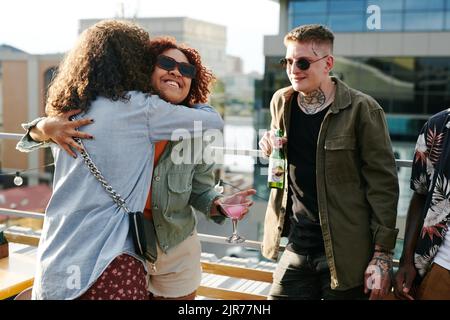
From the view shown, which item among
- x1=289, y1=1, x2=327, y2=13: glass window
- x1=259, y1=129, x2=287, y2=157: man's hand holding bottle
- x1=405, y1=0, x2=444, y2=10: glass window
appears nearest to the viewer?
x1=259, y1=129, x2=287, y2=157: man's hand holding bottle

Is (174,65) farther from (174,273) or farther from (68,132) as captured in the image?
(174,273)

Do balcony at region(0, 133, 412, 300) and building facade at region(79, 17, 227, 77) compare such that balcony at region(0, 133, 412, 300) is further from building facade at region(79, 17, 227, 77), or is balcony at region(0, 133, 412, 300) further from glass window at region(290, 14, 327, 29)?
building facade at region(79, 17, 227, 77)

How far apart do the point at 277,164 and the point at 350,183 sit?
0.42 metres

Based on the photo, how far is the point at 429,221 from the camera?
8.20ft

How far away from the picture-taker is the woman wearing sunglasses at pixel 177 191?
2.50 metres

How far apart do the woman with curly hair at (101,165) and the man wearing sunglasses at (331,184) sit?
2.49 ft

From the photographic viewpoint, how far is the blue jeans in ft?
9.16

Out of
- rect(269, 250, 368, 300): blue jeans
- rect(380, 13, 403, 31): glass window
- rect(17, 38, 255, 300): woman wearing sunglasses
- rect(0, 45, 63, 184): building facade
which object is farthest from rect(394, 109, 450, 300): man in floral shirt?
rect(0, 45, 63, 184): building facade

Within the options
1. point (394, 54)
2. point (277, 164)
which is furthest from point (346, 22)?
point (277, 164)

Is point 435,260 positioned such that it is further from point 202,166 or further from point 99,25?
point 99,25

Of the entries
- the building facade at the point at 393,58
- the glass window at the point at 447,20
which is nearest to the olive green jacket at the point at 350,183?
the building facade at the point at 393,58

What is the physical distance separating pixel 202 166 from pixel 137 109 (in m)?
0.64

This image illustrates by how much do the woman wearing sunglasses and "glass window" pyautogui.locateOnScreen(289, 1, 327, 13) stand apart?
3422 cm
